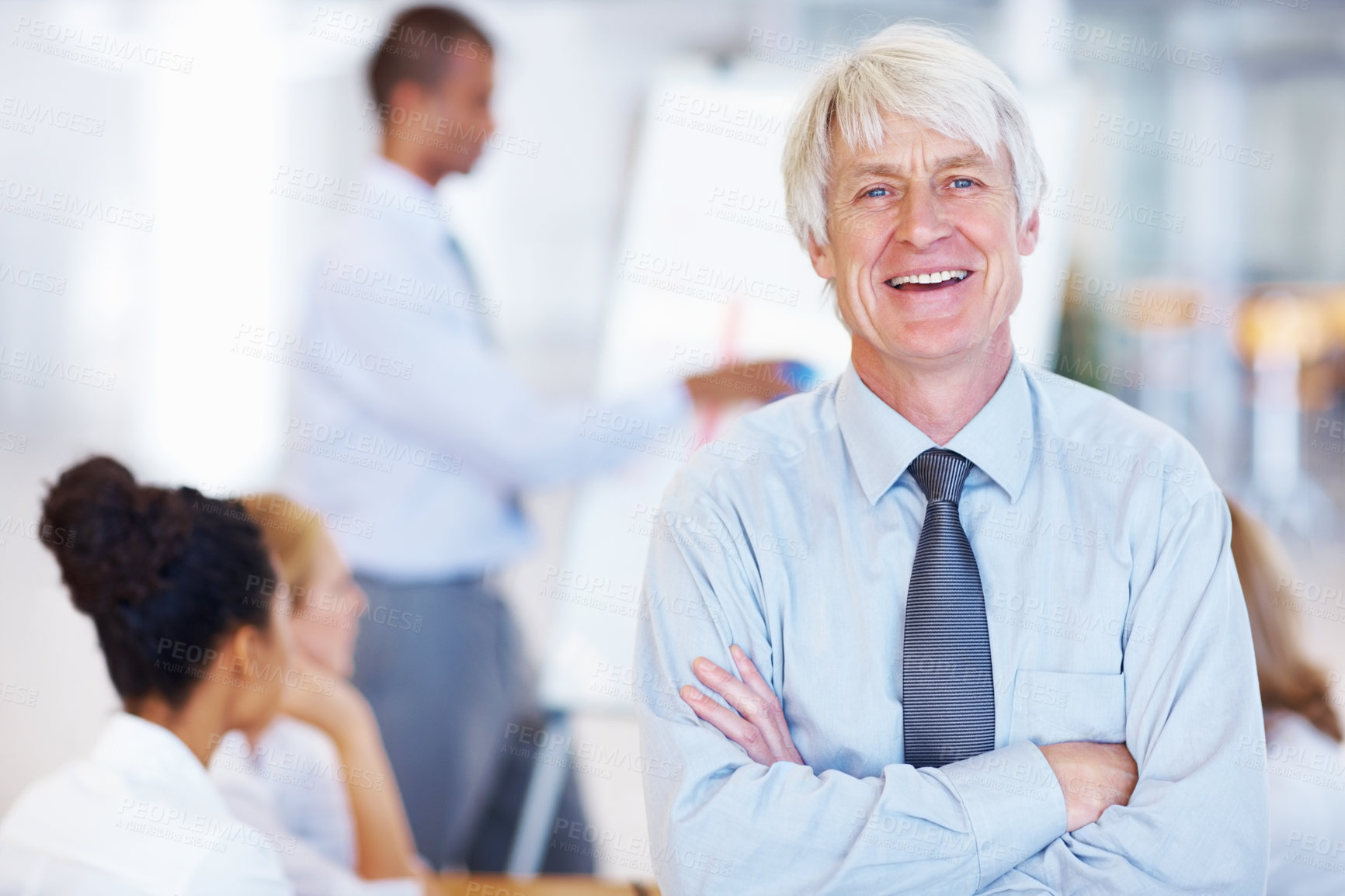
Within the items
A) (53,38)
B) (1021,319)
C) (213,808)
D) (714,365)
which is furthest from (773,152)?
(53,38)

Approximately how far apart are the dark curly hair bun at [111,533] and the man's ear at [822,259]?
106 cm

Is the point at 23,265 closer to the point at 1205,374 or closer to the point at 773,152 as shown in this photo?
the point at 773,152

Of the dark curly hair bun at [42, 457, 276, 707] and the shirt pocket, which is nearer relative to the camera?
the shirt pocket

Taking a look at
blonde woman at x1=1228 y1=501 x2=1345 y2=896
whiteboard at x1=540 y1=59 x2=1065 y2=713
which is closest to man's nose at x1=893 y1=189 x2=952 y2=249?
blonde woman at x1=1228 y1=501 x2=1345 y2=896

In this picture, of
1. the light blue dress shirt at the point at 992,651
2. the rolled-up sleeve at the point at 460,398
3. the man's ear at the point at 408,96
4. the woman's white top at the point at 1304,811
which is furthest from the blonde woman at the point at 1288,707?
the man's ear at the point at 408,96

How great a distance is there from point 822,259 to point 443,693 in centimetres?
165

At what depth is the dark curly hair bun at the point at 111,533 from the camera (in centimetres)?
176

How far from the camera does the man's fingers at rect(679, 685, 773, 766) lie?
4.38 feet

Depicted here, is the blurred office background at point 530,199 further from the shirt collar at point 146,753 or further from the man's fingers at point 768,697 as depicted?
the man's fingers at point 768,697

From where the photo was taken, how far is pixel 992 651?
1397 mm

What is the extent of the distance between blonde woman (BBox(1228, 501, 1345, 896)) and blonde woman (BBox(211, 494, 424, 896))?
1.52 m

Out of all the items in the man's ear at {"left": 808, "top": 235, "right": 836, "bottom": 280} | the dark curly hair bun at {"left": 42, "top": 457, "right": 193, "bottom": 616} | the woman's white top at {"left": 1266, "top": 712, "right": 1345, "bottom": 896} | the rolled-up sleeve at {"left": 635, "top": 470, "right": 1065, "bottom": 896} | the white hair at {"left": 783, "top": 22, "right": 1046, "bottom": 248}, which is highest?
the white hair at {"left": 783, "top": 22, "right": 1046, "bottom": 248}

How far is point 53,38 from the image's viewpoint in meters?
5.50

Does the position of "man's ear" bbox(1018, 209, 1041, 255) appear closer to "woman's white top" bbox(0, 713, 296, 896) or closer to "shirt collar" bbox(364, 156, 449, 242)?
"woman's white top" bbox(0, 713, 296, 896)
